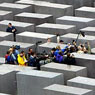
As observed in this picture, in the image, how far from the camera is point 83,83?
3206cm

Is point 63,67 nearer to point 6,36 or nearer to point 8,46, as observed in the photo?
point 8,46

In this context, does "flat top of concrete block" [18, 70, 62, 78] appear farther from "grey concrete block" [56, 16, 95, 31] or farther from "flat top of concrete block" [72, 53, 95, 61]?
"grey concrete block" [56, 16, 95, 31]

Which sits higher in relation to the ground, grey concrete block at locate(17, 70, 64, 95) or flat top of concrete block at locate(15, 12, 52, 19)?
flat top of concrete block at locate(15, 12, 52, 19)

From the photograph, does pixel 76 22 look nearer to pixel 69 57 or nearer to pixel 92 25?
pixel 92 25

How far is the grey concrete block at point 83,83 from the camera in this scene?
31.9 meters

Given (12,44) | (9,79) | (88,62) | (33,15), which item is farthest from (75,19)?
(9,79)

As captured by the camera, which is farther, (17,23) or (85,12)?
(85,12)

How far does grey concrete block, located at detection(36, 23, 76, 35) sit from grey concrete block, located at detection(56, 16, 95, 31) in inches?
29.5

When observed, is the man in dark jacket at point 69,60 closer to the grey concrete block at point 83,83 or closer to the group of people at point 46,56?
the group of people at point 46,56

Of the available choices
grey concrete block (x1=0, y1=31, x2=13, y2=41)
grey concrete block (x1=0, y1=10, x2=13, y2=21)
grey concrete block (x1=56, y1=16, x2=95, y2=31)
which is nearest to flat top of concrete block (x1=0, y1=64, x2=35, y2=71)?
grey concrete block (x1=0, y1=31, x2=13, y2=41)

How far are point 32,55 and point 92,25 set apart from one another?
24.0 feet

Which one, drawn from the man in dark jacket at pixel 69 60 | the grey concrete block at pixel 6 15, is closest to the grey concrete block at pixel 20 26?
the grey concrete block at pixel 6 15

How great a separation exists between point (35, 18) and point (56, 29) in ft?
9.30

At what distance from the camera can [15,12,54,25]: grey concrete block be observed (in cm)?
4297
